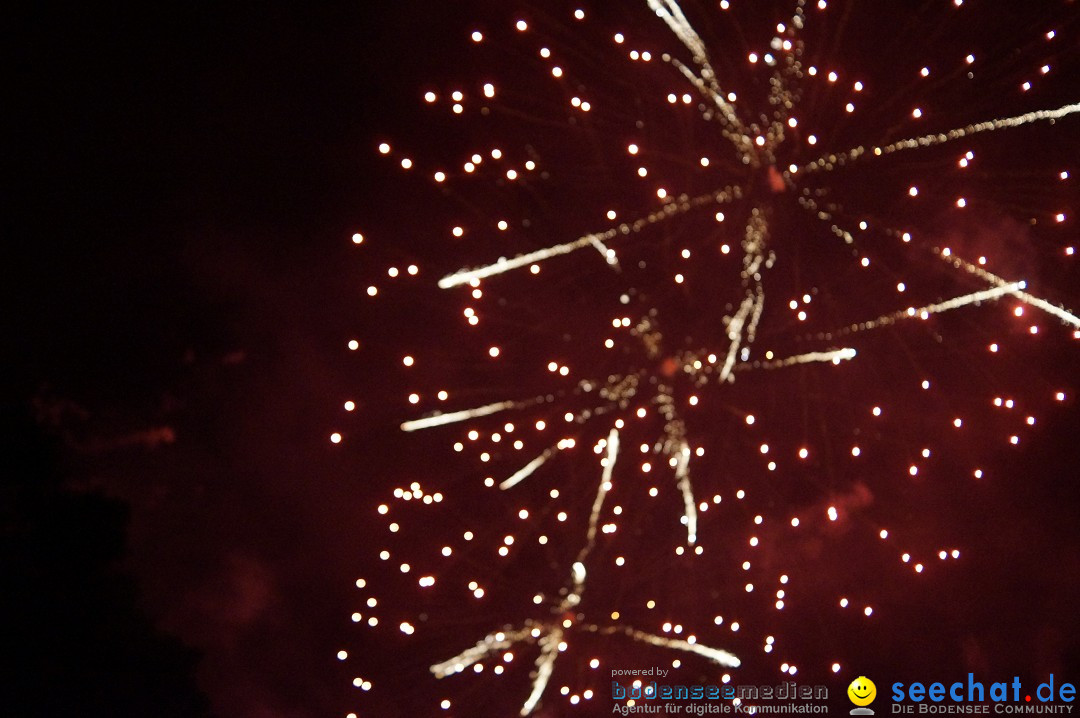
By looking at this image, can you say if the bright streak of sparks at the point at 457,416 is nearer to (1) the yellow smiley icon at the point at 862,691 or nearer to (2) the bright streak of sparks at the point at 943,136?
(2) the bright streak of sparks at the point at 943,136

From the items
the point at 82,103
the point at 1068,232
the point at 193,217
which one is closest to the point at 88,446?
the point at 193,217

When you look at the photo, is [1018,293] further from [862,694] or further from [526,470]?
[526,470]

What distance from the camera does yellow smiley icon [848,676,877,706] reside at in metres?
2.36

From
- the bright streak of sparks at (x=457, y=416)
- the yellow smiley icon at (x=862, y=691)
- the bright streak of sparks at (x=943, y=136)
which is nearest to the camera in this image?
the bright streak of sparks at (x=457, y=416)

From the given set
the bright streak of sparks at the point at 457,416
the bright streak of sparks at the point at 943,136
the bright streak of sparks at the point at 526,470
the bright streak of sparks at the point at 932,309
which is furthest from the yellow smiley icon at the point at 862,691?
the bright streak of sparks at the point at 943,136

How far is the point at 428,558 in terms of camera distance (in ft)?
6.95

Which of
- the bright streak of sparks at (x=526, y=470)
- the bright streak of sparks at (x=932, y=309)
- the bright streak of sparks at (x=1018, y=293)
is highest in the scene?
the bright streak of sparks at (x=1018, y=293)

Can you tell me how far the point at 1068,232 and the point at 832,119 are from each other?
0.81 metres

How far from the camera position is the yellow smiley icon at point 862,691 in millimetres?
2359

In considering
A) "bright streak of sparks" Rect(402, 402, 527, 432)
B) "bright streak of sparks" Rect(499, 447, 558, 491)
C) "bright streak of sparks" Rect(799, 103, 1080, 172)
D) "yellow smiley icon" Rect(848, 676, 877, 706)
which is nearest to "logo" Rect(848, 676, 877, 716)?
"yellow smiley icon" Rect(848, 676, 877, 706)

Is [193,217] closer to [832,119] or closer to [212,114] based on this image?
[212,114]

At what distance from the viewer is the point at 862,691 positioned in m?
2.37

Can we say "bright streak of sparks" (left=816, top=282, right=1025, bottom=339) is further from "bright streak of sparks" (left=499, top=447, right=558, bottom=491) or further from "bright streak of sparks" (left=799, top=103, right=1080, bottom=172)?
"bright streak of sparks" (left=499, top=447, right=558, bottom=491)

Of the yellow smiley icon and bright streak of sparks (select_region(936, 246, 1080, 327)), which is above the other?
bright streak of sparks (select_region(936, 246, 1080, 327))
